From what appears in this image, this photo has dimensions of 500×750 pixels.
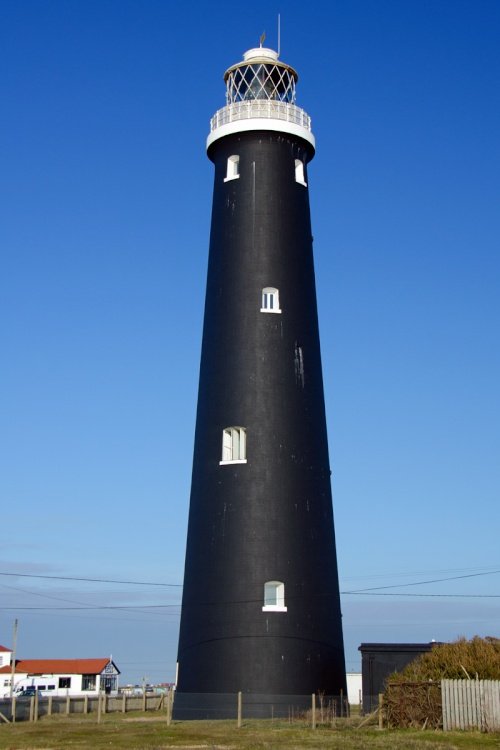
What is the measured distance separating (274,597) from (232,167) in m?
19.4

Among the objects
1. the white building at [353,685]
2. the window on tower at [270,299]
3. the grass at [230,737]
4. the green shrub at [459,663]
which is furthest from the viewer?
the white building at [353,685]

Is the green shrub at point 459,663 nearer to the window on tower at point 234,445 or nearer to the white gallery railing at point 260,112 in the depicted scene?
the window on tower at point 234,445

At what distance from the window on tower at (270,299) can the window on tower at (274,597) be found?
11652 millimetres

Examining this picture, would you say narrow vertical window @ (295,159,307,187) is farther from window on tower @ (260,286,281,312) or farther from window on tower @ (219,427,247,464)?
window on tower @ (219,427,247,464)

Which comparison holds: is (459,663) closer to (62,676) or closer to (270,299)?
(270,299)

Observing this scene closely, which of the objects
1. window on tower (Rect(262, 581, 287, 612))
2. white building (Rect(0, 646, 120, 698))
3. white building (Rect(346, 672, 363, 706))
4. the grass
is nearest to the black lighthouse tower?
window on tower (Rect(262, 581, 287, 612))

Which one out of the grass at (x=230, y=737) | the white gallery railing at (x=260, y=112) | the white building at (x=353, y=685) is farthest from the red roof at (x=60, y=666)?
the white gallery railing at (x=260, y=112)

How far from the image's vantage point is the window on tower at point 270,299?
41500 millimetres

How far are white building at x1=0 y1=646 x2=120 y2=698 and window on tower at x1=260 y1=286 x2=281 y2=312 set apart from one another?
60122 millimetres

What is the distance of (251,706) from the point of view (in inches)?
1441

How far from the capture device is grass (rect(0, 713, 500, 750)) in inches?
1105

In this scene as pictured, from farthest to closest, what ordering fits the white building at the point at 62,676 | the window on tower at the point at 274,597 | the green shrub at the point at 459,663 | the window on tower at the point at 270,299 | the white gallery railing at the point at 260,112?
the white building at the point at 62,676 < the white gallery railing at the point at 260,112 < the window on tower at the point at 270,299 < the window on tower at the point at 274,597 < the green shrub at the point at 459,663

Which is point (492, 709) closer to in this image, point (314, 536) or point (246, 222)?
point (314, 536)

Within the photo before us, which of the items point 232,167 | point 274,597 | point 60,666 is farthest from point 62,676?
point 232,167
